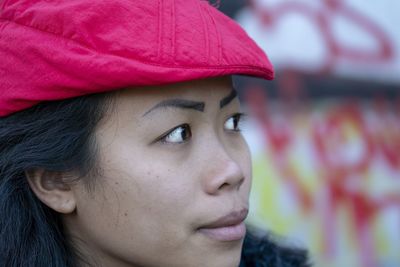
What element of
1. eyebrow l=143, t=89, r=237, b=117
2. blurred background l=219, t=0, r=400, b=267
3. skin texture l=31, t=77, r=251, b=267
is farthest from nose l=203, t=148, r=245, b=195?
blurred background l=219, t=0, r=400, b=267

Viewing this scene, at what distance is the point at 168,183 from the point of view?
1.41 m

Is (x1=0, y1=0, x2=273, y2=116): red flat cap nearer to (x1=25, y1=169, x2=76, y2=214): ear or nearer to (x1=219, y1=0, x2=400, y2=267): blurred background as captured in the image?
(x1=25, y1=169, x2=76, y2=214): ear

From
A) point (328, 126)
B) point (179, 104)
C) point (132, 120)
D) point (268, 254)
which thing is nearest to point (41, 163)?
point (132, 120)

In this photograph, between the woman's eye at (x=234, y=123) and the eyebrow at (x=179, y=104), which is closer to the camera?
the eyebrow at (x=179, y=104)

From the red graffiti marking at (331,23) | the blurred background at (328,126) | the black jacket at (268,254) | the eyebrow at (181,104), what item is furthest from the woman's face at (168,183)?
the red graffiti marking at (331,23)

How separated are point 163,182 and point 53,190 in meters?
0.30

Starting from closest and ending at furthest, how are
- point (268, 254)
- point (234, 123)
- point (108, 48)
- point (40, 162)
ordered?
point (108, 48)
point (40, 162)
point (234, 123)
point (268, 254)

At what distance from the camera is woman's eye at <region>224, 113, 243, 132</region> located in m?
1.58

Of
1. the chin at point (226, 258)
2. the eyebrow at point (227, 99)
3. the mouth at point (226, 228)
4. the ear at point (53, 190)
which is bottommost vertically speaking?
the chin at point (226, 258)

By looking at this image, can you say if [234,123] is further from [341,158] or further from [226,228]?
[341,158]

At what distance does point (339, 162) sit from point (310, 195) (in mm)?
238

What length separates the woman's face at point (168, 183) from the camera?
1.42 metres

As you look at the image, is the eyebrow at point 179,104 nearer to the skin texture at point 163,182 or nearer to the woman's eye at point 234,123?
the skin texture at point 163,182

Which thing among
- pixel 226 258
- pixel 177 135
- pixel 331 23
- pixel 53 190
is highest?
pixel 331 23
